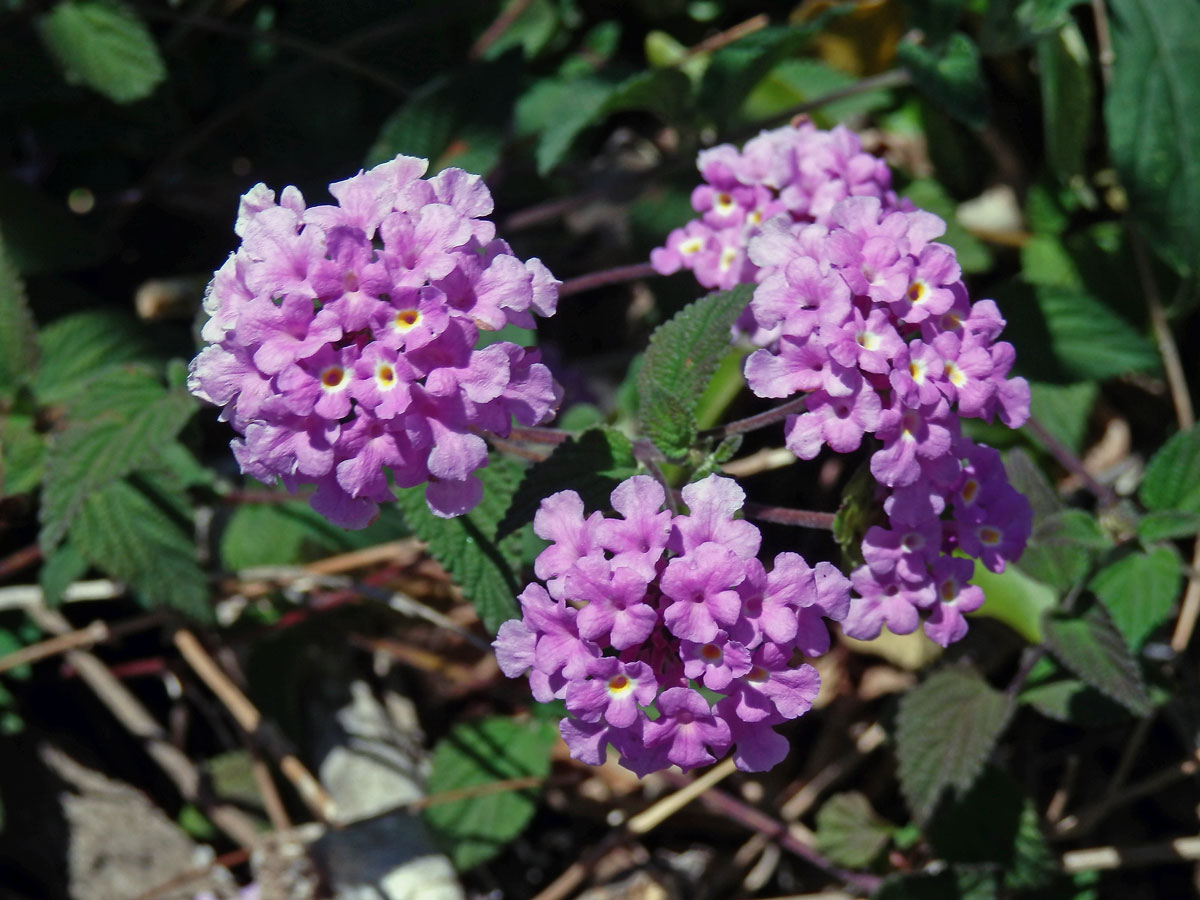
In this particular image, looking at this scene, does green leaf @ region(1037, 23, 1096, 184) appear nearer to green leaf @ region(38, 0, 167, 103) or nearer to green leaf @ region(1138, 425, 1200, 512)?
green leaf @ region(1138, 425, 1200, 512)

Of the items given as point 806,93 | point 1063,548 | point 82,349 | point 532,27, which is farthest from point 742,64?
point 82,349

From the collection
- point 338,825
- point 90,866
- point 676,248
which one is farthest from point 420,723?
point 676,248

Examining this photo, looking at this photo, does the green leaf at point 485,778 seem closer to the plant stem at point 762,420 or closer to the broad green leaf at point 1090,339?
the plant stem at point 762,420

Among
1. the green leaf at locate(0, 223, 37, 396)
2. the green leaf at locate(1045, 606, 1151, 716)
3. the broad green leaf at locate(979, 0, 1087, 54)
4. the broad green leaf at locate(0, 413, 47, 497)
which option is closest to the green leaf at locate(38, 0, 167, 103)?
the green leaf at locate(0, 223, 37, 396)

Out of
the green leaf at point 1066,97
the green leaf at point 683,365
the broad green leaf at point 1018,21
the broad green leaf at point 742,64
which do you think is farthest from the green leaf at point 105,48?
the green leaf at point 1066,97

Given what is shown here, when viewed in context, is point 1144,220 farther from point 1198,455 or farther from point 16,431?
point 16,431
